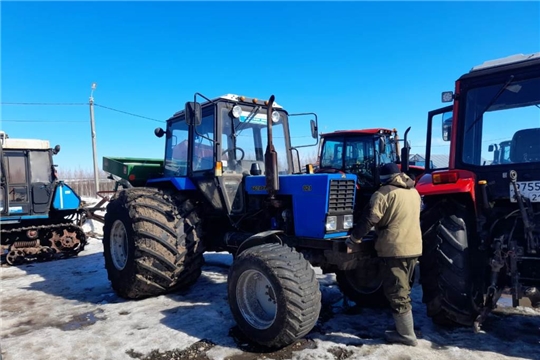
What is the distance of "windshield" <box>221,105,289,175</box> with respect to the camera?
5203mm

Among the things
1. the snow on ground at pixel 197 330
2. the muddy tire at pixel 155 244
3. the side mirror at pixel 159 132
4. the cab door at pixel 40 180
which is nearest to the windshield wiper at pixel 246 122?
the muddy tire at pixel 155 244

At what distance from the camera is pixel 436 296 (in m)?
3.45

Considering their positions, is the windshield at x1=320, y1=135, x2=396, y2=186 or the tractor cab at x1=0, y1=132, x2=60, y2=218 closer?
the tractor cab at x1=0, y1=132, x2=60, y2=218

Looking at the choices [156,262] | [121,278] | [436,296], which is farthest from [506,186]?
[121,278]

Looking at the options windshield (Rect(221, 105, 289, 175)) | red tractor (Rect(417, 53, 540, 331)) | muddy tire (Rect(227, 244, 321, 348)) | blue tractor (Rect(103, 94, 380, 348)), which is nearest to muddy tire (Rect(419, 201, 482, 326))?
red tractor (Rect(417, 53, 540, 331))

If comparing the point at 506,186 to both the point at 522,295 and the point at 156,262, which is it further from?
the point at 156,262

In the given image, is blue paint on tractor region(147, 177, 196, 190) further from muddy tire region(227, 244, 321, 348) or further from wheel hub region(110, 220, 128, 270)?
muddy tire region(227, 244, 321, 348)

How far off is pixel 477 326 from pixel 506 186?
49.8 inches

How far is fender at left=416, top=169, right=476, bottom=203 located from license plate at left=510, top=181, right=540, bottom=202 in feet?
1.02

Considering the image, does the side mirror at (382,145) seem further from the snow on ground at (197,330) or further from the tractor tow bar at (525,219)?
the tractor tow bar at (525,219)

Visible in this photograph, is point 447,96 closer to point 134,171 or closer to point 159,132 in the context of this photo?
point 159,132

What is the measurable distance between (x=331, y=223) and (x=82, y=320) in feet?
10.1

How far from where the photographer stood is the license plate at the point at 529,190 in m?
3.31

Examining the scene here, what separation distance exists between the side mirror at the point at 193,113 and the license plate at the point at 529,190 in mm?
3371
